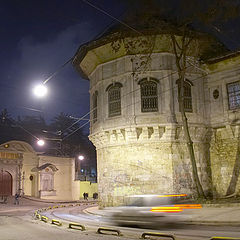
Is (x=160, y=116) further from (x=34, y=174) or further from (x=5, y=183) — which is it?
(x=5, y=183)

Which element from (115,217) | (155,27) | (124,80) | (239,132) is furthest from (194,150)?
(115,217)

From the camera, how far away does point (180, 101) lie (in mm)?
19312

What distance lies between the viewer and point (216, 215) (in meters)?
15.1

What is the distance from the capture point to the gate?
36.1 m

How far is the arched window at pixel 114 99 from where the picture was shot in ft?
70.2

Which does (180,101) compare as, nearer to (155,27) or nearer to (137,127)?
(137,127)

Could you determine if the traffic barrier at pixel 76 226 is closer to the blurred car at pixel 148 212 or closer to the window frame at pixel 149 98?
the blurred car at pixel 148 212

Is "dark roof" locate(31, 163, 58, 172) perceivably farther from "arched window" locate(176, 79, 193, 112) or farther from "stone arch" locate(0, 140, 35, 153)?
"arched window" locate(176, 79, 193, 112)

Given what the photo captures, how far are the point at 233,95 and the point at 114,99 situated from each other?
759cm

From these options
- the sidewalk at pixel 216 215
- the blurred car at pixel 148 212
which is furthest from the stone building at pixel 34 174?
the blurred car at pixel 148 212

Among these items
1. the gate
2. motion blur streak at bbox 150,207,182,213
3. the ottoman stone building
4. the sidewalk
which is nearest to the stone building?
the gate

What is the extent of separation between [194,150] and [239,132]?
9.69 ft

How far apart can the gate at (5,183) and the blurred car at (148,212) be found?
2606 cm

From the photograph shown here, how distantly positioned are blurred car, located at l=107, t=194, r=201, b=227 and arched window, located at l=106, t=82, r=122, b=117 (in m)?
8.90
